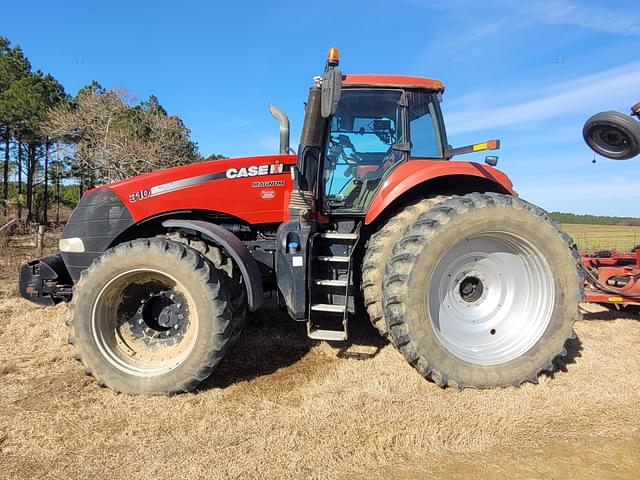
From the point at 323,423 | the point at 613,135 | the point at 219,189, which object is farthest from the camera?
the point at 613,135

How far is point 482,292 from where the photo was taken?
11.8 ft

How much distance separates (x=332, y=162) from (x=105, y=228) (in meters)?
2.03

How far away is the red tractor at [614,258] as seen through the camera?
4141 mm

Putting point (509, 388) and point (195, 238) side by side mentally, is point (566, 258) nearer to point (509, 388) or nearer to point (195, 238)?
point (509, 388)

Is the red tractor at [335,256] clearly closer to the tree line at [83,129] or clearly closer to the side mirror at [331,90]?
the side mirror at [331,90]

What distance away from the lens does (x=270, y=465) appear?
2305 millimetres

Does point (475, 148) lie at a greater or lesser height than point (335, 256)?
greater

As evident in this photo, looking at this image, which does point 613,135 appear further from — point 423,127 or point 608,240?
point 608,240

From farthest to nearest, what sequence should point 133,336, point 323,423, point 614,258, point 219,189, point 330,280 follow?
point 614,258 → point 219,189 → point 330,280 → point 133,336 → point 323,423

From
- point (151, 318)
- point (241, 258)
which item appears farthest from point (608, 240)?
point (151, 318)

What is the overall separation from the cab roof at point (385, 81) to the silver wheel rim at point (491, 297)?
1462 millimetres

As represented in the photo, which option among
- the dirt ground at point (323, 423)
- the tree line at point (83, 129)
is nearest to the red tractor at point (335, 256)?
the dirt ground at point (323, 423)

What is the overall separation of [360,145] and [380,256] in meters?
1.07

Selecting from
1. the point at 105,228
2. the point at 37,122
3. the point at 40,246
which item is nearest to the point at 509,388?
the point at 105,228
